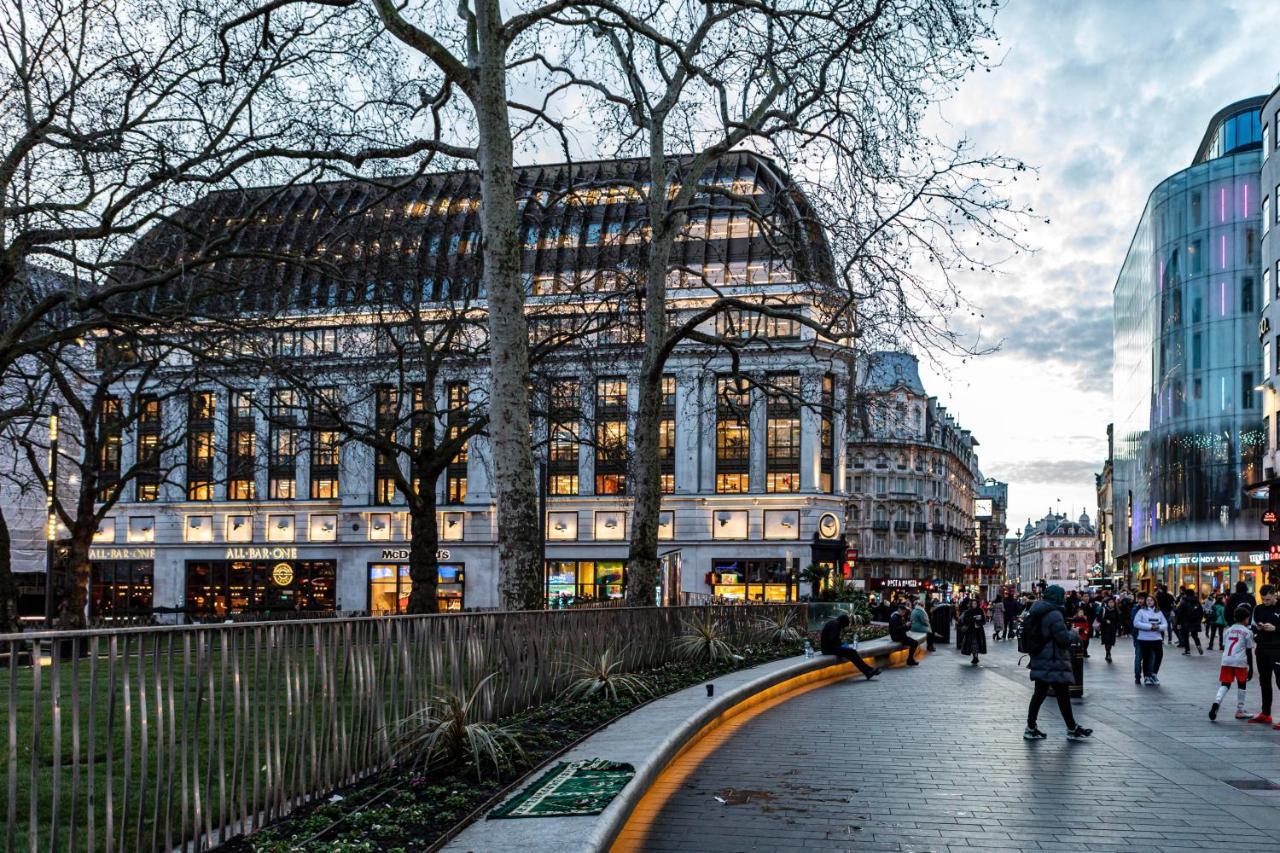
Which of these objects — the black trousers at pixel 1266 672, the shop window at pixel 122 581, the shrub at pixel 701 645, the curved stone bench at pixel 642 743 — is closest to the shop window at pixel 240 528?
the shop window at pixel 122 581

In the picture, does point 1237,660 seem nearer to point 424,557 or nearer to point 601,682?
point 601,682

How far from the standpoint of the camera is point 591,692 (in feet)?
43.5

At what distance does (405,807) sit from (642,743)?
3.24 meters

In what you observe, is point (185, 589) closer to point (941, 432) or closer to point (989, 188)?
point (989, 188)

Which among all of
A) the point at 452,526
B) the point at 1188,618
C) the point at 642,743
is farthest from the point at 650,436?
the point at 452,526

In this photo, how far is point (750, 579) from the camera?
230ft

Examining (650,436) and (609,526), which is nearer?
(650,436)

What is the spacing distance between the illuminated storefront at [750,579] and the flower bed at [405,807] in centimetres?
5898

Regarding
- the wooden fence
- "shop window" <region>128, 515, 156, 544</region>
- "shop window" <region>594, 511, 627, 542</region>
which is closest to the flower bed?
the wooden fence

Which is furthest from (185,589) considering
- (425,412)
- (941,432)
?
(941,432)

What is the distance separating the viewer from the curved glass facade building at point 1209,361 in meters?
66.8

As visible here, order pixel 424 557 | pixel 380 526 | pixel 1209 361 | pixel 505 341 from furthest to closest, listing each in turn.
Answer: pixel 380 526 < pixel 1209 361 < pixel 424 557 < pixel 505 341

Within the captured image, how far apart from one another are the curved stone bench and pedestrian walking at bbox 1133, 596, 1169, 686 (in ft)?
16.9

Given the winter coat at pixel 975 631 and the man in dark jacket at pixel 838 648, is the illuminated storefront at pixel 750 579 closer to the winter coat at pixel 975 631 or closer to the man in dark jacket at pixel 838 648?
the winter coat at pixel 975 631
